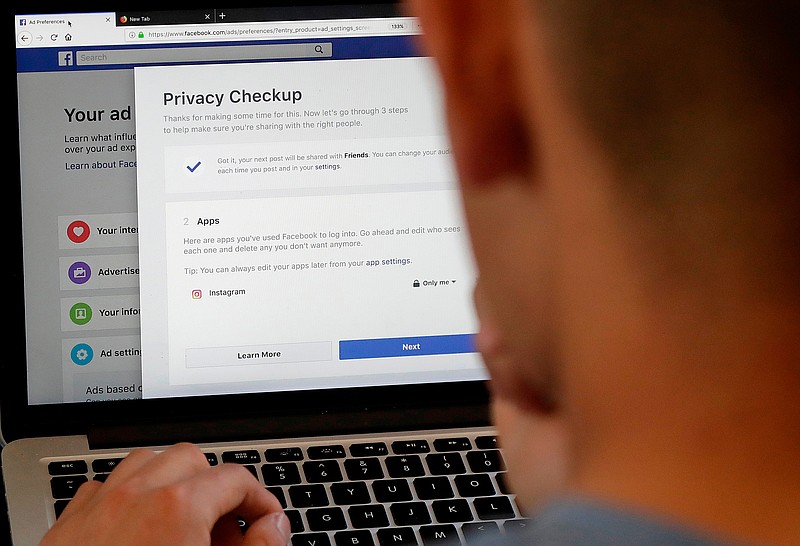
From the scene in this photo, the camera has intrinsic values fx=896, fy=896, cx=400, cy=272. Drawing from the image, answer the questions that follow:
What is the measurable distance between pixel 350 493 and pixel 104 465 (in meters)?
0.20

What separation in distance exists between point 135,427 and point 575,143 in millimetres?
602

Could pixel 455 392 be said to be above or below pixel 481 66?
below

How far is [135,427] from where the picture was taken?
2.44 ft

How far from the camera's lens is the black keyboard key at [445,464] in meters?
0.73

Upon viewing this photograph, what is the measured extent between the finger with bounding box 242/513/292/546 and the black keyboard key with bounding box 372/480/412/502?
0.48 ft

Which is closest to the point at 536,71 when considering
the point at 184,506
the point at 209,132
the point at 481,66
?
the point at 481,66

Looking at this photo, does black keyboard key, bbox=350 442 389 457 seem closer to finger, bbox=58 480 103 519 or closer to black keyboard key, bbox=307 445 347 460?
black keyboard key, bbox=307 445 347 460

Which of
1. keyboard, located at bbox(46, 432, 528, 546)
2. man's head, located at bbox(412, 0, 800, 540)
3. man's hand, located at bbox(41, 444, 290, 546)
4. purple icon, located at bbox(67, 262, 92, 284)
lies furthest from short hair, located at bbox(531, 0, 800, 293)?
purple icon, located at bbox(67, 262, 92, 284)

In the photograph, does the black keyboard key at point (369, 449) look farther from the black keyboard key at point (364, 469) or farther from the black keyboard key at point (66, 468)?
the black keyboard key at point (66, 468)

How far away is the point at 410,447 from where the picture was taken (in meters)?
0.75

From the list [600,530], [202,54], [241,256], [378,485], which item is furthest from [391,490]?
[600,530]

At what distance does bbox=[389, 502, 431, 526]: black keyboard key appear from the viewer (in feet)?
2.23

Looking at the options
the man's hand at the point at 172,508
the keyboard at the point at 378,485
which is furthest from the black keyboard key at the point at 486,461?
the man's hand at the point at 172,508

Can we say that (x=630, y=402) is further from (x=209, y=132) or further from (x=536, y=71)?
(x=209, y=132)
